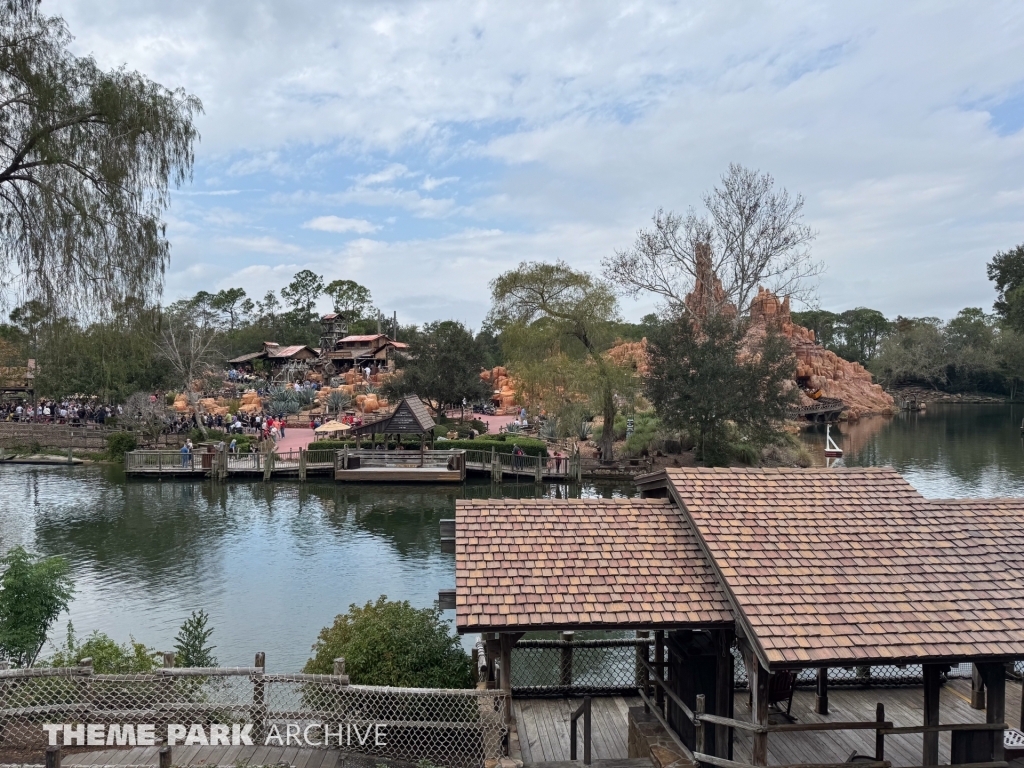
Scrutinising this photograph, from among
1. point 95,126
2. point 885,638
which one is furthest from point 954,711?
point 95,126

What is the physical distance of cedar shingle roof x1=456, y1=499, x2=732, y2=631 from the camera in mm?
7031

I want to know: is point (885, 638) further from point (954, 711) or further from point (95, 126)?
point (95, 126)

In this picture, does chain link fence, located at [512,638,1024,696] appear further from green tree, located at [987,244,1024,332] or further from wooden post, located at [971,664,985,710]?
green tree, located at [987,244,1024,332]

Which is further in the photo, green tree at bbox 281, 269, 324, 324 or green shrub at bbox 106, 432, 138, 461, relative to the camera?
green tree at bbox 281, 269, 324, 324

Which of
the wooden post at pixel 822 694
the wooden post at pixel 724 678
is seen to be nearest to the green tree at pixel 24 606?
the wooden post at pixel 724 678

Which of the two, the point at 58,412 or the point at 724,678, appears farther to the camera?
the point at 58,412

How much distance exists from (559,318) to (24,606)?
1061 inches

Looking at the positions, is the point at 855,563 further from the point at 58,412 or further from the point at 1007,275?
the point at 1007,275

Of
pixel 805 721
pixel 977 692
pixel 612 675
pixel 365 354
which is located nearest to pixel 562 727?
pixel 612 675

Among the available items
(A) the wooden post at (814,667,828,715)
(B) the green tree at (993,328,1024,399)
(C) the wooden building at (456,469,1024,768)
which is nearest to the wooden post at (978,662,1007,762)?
(C) the wooden building at (456,469,1024,768)

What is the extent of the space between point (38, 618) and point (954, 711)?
40.8 feet

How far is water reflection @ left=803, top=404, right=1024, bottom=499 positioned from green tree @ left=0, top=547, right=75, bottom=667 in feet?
A: 90.9

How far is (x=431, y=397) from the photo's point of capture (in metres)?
45.9

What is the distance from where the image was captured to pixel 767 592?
7148 millimetres
